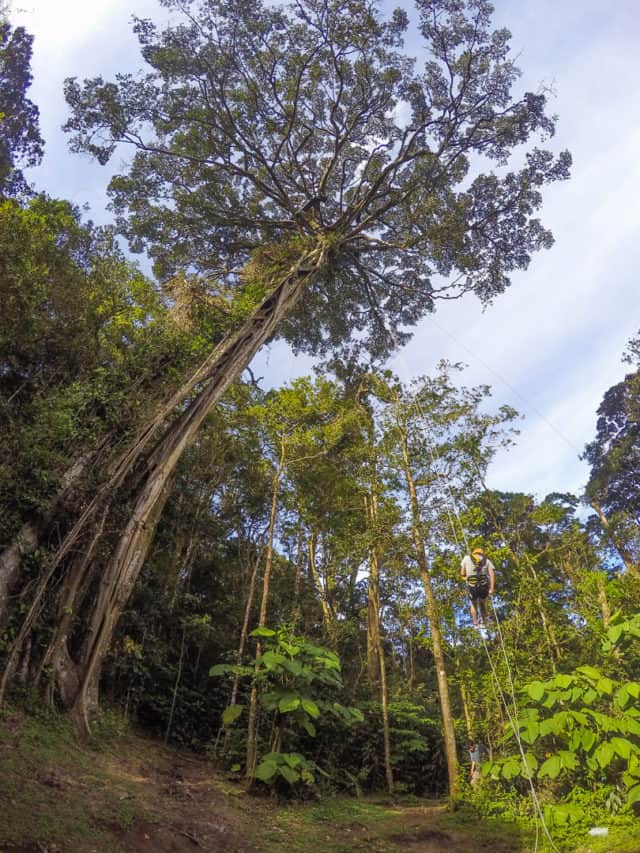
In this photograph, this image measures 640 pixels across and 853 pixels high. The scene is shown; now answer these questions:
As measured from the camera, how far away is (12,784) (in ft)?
10.1

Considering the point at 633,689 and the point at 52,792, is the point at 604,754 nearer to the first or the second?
the point at 633,689

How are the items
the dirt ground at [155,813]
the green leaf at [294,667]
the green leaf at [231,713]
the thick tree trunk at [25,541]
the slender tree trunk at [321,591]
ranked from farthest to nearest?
the slender tree trunk at [321,591] → the green leaf at [231,713] → the green leaf at [294,667] → the thick tree trunk at [25,541] → the dirt ground at [155,813]

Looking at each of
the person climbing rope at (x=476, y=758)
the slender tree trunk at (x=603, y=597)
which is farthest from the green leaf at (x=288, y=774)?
the slender tree trunk at (x=603, y=597)

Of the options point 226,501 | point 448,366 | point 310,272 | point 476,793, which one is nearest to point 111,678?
point 226,501

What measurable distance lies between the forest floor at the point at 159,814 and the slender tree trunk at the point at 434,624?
479 mm

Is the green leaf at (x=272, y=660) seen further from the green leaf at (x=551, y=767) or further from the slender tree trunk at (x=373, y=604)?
the green leaf at (x=551, y=767)

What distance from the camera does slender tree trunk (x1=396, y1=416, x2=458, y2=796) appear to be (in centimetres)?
554

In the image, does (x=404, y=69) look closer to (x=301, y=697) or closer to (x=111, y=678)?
(x=301, y=697)

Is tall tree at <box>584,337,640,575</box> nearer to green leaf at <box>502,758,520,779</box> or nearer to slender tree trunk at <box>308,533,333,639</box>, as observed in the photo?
slender tree trunk at <box>308,533,333,639</box>

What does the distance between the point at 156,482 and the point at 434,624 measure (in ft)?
11.5

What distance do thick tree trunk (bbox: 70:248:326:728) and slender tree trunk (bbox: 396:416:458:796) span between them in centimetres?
247

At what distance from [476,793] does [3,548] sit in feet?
15.5

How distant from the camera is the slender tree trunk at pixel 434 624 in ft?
18.2

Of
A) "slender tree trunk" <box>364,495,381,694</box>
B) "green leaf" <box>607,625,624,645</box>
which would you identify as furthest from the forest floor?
"slender tree trunk" <box>364,495,381,694</box>
